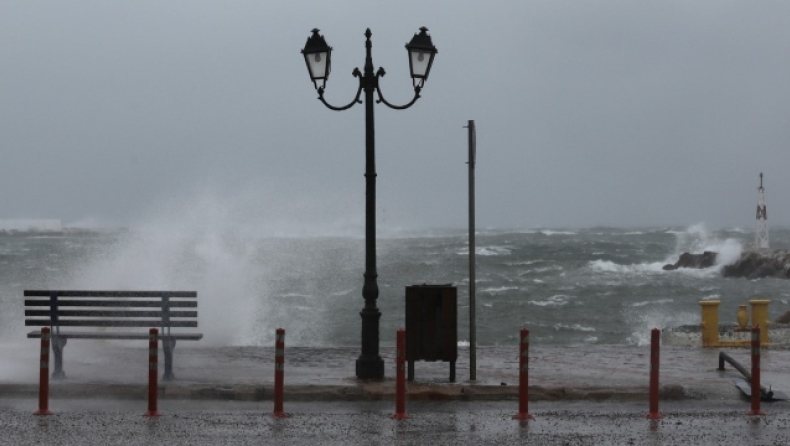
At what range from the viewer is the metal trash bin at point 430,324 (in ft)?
42.1

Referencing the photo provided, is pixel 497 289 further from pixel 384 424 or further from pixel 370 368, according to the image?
pixel 384 424

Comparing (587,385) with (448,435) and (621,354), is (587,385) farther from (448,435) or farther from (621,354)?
(621,354)

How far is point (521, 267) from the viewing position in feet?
257

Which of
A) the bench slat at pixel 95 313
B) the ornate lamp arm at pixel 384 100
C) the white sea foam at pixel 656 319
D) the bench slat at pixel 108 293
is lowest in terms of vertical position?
the white sea foam at pixel 656 319

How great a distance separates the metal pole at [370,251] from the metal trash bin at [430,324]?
48 centimetres

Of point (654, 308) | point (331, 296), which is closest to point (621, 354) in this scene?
point (654, 308)

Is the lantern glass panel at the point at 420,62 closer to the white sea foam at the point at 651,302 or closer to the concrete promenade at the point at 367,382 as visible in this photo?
the concrete promenade at the point at 367,382

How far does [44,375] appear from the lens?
10992mm

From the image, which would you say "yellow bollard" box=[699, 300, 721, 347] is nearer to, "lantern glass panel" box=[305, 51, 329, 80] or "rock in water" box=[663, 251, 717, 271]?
"lantern glass panel" box=[305, 51, 329, 80]

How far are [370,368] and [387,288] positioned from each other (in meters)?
47.6

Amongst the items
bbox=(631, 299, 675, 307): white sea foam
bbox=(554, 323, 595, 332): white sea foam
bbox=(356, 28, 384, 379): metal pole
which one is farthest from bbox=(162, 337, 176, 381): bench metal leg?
bbox=(631, 299, 675, 307): white sea foam

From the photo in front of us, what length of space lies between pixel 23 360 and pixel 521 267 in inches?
2542

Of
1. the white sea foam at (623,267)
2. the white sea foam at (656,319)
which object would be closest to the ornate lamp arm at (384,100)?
the white sea foam at (656,319)

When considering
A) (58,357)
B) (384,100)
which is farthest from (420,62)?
(58,357)
